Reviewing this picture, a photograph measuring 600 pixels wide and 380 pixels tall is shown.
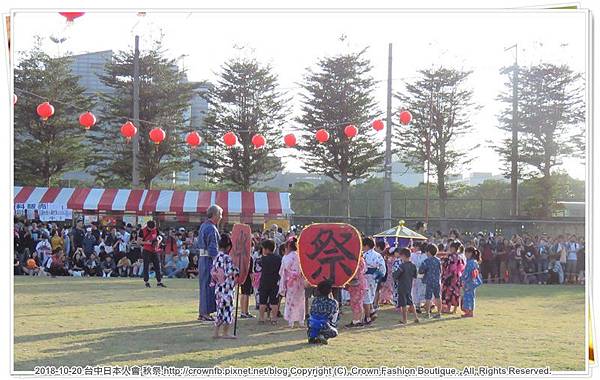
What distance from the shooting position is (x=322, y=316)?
28.3ft

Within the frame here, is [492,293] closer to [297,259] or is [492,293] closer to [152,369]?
[297,259]

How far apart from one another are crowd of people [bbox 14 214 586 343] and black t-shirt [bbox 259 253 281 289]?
0.02 metres

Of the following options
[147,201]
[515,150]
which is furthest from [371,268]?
[515,150]

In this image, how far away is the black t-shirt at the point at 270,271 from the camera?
33.9 feet

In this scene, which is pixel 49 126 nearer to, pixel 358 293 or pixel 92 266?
pixel 92 266

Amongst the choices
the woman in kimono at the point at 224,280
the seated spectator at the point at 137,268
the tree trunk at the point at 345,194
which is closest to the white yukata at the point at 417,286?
the woman in kimono at the point at 224,280

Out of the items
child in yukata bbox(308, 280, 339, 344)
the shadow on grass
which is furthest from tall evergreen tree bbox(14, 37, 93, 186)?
child in yukata bbox(308, 280, 339, 344)

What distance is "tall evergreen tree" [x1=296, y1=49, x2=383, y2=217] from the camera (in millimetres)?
28344

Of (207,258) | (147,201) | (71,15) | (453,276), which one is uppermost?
(71,15)

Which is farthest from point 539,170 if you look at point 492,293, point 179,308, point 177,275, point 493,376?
point 493,376

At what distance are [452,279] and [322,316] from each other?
4544 millimetres

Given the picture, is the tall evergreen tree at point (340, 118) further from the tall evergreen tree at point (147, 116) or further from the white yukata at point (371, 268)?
the white yukata at point (371, 268)

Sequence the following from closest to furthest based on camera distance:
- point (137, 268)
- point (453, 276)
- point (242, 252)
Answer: point (242, 252) < point (453, 276) < point (137, 268)

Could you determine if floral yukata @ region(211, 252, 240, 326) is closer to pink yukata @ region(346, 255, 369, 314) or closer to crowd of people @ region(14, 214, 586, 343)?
crowd of people @ region(14, 214, 586, 343)
